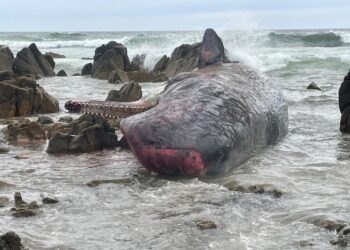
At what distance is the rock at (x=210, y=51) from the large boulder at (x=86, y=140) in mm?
1768

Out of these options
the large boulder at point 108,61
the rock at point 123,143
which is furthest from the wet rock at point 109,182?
the large boulder at point 108,61

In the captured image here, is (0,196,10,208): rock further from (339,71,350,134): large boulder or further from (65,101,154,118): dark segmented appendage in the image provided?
(339,71,350,134): large boulder

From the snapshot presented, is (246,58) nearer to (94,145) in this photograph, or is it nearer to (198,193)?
(94,145)

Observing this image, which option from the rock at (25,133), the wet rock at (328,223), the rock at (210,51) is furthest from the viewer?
the rock at (210,51)

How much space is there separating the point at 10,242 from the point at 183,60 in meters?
16.8

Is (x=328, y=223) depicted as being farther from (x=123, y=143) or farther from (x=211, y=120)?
(x=123, y=143)

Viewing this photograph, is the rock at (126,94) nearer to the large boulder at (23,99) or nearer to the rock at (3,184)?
the large boulder at (23,99)

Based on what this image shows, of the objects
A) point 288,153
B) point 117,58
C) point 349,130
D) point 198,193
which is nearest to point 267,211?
point 198,193

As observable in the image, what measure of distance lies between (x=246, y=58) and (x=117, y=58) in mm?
5467

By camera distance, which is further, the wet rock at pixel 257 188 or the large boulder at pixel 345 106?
the large boulder at pixel 345 106

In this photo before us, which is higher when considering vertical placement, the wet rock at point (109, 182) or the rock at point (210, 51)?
the rock at point (210, 51)

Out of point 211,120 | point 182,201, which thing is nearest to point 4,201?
point 182,201

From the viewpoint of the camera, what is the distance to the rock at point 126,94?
1066 cm

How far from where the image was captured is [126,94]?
10.9 meters
